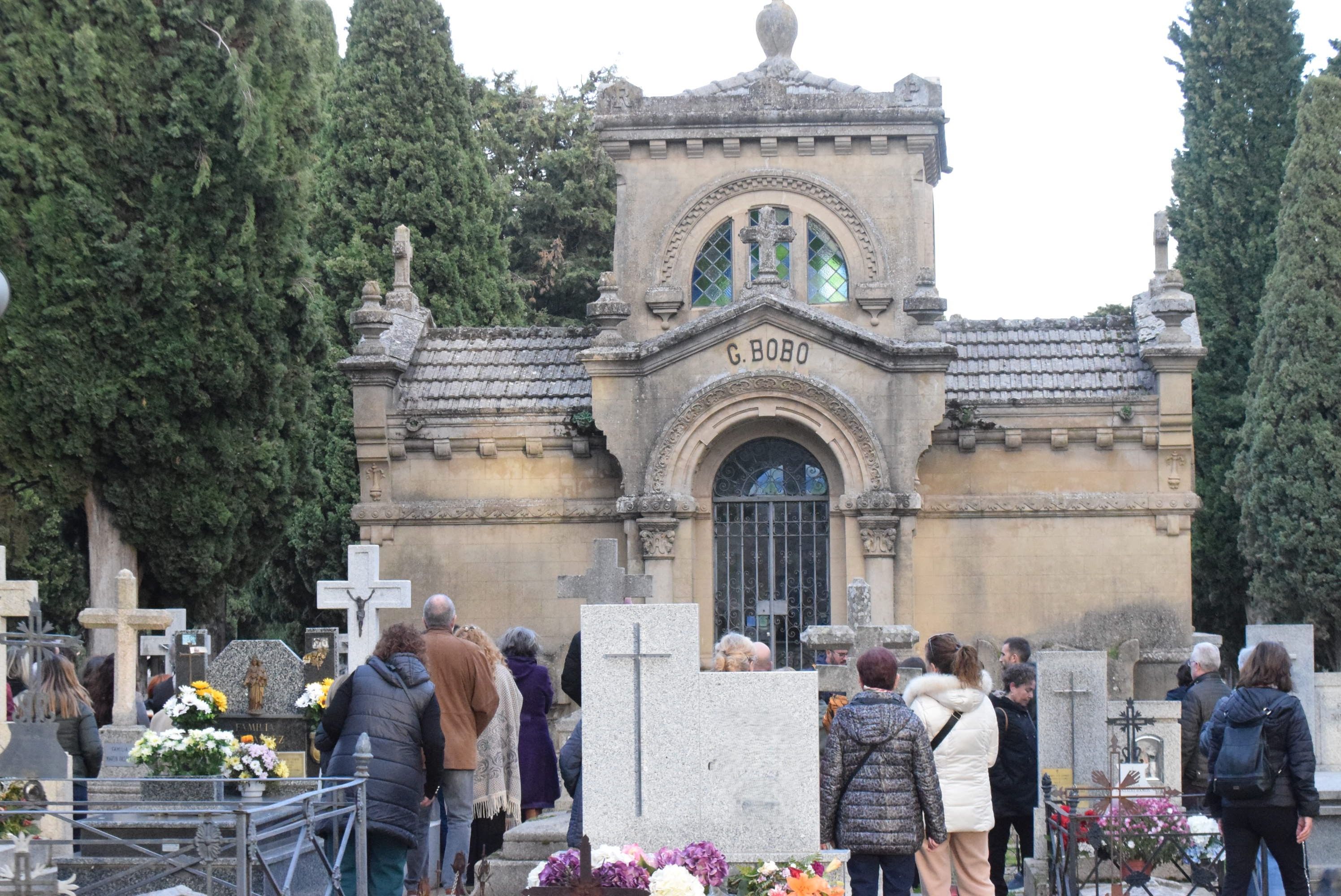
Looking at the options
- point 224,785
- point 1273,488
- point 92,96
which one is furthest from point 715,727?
point 1273,488

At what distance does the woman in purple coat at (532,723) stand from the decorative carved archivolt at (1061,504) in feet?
26.2

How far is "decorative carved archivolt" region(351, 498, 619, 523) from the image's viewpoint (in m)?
20.2

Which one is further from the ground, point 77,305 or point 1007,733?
point 77,305

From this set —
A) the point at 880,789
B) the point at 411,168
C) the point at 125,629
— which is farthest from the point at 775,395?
the point at 411,168

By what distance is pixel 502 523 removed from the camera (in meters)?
20.3

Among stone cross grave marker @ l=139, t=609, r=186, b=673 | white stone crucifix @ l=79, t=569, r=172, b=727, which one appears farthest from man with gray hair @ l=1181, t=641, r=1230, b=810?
stone cross grave marker @ l=139, t=609, r=186, b=673

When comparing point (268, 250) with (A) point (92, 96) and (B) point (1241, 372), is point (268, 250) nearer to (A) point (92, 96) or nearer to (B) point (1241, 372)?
(A) point (92, 96)

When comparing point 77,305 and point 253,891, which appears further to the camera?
point 77,305

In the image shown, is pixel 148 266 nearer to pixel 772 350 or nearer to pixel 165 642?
pixel 165 642

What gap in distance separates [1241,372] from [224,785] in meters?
20.4

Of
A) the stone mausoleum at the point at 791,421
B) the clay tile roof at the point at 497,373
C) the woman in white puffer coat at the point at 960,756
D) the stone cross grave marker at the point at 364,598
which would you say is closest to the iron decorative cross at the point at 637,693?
the woman in white puffer coat at the point at 960,756

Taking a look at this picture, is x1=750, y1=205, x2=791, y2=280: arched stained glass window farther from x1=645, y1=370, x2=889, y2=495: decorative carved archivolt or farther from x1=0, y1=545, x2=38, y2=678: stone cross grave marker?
x1=0, y1=545, x2=38, y2=678: stone cross grave marker

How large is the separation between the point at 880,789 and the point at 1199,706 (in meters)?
4.07

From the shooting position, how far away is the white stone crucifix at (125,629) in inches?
564
